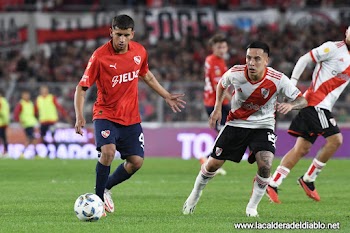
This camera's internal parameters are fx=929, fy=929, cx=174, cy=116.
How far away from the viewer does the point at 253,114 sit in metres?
10.3

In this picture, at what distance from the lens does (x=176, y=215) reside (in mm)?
10297

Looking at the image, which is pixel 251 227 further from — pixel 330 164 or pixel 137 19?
pixel 137 19

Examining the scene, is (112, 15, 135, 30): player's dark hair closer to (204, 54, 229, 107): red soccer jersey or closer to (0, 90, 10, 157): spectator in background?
(204, 54, 229, 107): red soccer jersey

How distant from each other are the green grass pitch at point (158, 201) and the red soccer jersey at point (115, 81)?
1.13 meters

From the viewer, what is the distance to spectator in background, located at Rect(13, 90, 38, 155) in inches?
1019

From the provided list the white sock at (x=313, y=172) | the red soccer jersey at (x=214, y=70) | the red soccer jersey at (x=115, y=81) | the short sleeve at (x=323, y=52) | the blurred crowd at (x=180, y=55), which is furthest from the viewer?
the blurred crowd at (x=180, y=55)

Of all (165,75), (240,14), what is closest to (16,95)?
(165,75)

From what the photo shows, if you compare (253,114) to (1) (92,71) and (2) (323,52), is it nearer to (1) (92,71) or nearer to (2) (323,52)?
(1) (92,71)

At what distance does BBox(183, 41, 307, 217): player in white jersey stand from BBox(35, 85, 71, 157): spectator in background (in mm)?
15505

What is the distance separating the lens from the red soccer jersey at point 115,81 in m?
10.3

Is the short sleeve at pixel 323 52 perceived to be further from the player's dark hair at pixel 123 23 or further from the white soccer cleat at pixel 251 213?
the player's dark hair at pixel 123 23

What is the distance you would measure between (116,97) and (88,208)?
153 cm

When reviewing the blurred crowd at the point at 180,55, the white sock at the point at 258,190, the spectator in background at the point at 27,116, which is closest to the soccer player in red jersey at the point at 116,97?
the white sock at the point at 258,190

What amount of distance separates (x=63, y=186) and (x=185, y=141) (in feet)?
33.1
